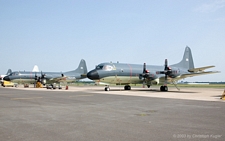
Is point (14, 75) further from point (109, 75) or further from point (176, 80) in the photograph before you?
point (176, 80)

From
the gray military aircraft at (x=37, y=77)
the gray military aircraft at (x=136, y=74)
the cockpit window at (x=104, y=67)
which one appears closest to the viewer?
the gray military aircraft at (x=136, y=74)

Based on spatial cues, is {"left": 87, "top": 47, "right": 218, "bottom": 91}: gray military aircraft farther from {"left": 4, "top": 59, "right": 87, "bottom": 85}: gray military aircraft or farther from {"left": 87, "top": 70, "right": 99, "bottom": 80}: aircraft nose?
{"left": 4, "top": 59, "right": 87, "bottom": 85}: gray military aircraft

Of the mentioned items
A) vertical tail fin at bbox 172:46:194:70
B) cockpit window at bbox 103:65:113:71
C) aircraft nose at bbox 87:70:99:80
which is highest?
vertical tail fin at bbox 172:46:194:70

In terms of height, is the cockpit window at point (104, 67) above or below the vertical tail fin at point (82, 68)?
below

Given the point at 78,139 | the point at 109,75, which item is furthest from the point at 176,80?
the point at 78,139

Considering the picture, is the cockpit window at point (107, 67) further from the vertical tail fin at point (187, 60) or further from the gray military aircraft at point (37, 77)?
the gray military aircraft at point (37, 77)

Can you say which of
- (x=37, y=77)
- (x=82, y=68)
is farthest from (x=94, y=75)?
(x=82, y=68)

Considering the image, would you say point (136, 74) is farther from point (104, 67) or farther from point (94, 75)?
point (94, 75)

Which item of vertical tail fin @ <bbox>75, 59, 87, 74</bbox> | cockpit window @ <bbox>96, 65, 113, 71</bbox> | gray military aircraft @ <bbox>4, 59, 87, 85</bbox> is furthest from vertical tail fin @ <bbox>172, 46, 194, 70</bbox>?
vertical tail fin @ <bbox>75, 59, 87, 74</bbox>

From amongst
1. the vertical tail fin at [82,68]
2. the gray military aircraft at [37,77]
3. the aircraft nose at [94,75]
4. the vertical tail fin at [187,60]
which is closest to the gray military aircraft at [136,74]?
the aircraft nose at [94,75]

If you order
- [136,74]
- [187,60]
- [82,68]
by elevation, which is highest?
[82,68]

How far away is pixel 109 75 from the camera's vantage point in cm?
3500

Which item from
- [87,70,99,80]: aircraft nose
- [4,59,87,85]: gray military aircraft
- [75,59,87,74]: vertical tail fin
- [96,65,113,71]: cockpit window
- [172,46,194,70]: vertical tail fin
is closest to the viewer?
[87,70,99,80]: aircraft nose

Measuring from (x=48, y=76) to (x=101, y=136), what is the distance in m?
60.2
